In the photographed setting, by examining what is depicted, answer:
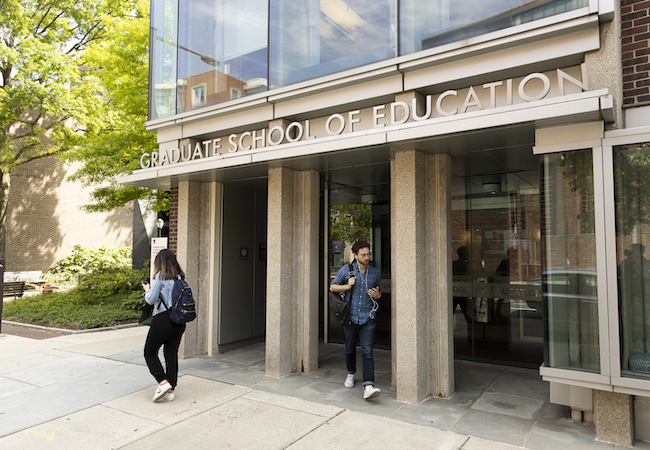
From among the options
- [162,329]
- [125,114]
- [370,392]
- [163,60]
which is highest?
[125,114]

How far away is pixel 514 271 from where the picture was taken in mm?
7207

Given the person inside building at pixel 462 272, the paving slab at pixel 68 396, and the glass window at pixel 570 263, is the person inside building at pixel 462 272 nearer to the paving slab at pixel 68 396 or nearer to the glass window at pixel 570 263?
the glass window at pixel 570 263

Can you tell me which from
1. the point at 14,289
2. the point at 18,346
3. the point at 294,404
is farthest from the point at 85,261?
the point at 294,404

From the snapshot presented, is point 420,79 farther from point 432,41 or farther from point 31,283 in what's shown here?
point 31,283

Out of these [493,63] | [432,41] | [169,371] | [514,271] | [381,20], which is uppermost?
[381,20]

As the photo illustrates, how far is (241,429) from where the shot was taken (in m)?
4.54

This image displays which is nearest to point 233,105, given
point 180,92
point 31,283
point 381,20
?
point 180,92

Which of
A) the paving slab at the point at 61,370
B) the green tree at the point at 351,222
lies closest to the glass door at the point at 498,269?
the green tree at the point at 351,222

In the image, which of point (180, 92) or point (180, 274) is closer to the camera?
point (180, 274)

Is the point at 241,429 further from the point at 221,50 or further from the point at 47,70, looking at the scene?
the point at 47,70

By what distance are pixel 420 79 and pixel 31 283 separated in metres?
22.5

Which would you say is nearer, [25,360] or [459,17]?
[459,17]

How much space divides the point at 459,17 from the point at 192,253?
5716mm

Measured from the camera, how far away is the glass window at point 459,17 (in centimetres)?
472
